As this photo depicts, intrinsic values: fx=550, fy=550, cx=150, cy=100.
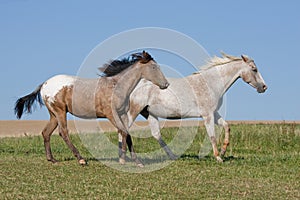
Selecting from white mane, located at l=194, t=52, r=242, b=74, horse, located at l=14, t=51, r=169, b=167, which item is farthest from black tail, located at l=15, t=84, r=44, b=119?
white mane, located at l=194, t=52, r=242, b=74

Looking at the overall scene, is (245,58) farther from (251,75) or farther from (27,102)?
(27,102)

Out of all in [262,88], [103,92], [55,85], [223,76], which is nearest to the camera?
[103,92]

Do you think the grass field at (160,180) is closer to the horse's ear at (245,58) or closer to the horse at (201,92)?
the horse at (201,92)

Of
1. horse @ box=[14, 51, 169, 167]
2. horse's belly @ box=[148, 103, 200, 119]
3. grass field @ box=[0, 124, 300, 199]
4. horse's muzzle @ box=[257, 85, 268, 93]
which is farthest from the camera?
horse's muzzle @ box=[257, 85, 268, 93]

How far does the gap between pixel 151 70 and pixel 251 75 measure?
9.18 ft

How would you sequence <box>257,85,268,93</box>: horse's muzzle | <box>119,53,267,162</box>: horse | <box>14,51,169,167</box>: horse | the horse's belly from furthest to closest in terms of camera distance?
<box>257,85,268,93</box>: horse's muzzle, the horse's belly, <box>119,53,267,162</box>: horse, <box>14,51,169,167</box>: horse

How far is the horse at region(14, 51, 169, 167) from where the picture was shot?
1225 centimetres

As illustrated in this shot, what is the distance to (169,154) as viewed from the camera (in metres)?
14.1

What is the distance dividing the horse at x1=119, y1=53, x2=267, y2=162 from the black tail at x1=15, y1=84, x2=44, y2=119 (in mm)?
2339

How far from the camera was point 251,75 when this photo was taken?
45.1 ft

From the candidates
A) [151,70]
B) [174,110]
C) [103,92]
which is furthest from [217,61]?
[103,92]

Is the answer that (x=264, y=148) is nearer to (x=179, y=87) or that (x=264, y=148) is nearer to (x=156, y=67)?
(x=179, y=87)

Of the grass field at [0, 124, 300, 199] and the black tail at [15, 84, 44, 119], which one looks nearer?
the grass field at [0, 124, 300, 199]

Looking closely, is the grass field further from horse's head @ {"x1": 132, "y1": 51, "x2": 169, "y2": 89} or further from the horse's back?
horse's head @ {"x1": 132, "y1": 51, "x2": 169, "y2": 89}
